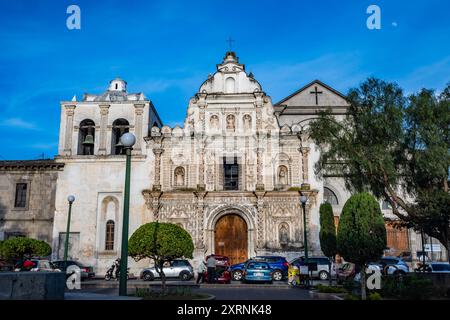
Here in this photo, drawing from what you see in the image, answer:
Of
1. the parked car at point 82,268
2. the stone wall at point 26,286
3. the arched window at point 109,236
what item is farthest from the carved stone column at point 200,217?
the stone wall at point 26,286

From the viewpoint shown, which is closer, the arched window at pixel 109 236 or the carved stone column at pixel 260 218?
the carved stone column at pixel 260 218

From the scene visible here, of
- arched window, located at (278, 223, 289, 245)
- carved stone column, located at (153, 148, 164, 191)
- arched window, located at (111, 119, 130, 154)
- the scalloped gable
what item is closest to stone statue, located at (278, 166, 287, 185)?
arched window, located at (278, 223, 289, 245)

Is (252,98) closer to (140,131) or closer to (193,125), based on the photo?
(193,125)

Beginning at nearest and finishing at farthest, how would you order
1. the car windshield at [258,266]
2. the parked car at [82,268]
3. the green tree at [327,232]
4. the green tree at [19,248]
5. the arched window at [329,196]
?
the green tree at [19,248], the car windshield at [258,266], the green tree at [327,232], the parked car at [82,268], the arched window at [329,196]

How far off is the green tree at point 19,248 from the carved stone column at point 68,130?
9.18 meters

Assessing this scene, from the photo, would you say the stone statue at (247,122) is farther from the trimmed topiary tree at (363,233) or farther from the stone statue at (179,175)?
the trimmed topiary tree at (363,233)

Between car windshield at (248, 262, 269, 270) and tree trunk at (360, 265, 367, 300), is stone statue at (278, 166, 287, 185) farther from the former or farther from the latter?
tree trunk at (360, 265, 367, 300)

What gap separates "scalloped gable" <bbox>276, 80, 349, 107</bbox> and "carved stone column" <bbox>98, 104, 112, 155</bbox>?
15.4 metres

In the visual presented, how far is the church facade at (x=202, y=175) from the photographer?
99.0ft

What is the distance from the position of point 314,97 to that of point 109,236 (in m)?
21.1

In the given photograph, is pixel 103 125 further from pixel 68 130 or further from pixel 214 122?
pixel 214 122

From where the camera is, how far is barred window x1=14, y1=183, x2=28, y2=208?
31.9 m

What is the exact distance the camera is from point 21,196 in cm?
3209
